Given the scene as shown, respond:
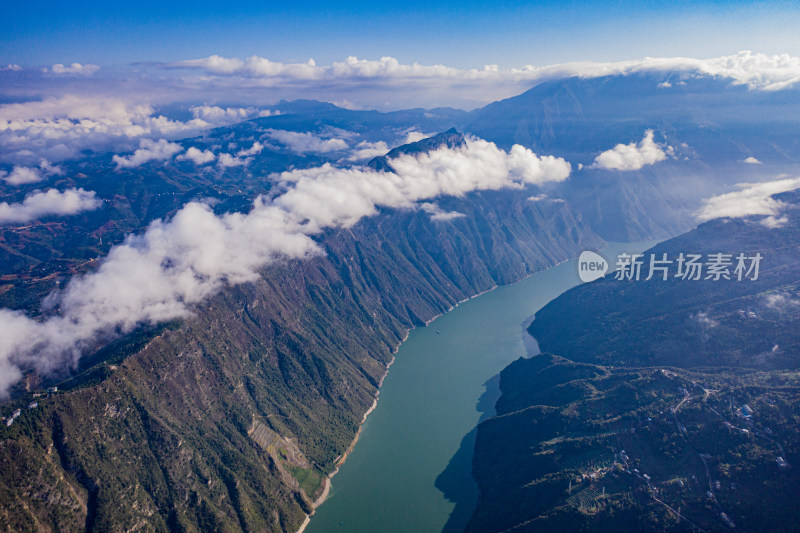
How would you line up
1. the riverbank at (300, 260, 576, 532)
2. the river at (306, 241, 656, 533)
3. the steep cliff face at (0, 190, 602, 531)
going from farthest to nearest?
the riverbank at (300, 260, 576, 532)
the river at (306, 241, 656, 533)
the steep cliff face at (0, 190, 602, 531)

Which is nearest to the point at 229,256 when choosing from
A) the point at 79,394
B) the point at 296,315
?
the point at 296,315

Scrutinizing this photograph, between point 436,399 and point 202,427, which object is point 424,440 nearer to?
point 436,399

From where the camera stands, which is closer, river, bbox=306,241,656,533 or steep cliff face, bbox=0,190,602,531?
steep cliff face, bbox=0,190,602,531

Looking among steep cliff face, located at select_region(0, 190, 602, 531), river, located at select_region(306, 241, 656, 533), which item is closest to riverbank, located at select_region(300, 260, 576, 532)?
river, located at select_region(306, 241, 656, 533)

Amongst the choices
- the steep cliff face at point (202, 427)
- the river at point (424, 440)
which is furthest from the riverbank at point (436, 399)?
the steep cliff face at point (202, 427)

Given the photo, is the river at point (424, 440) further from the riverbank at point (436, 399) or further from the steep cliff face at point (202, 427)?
the steep cliff face at point (202, 427)

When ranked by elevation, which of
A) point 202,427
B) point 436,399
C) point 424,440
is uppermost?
point 202,427

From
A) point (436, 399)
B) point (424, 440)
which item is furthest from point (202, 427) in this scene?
point (436, 399)

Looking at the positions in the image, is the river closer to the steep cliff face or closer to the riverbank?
the riverbank
